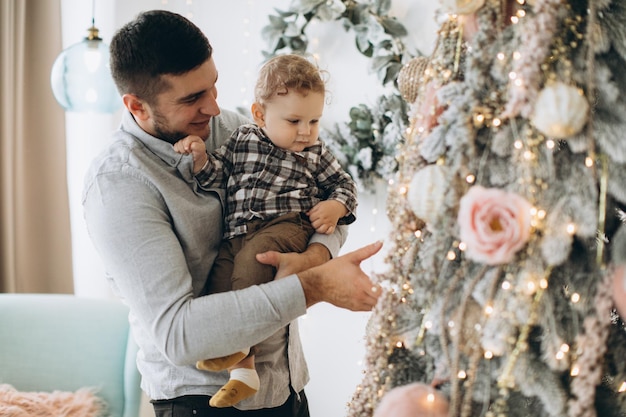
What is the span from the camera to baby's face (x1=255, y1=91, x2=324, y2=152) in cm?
179

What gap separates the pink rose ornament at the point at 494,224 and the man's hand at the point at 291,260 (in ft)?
2.03

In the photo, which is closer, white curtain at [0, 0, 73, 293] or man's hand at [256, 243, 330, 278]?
man's hand at [256, 243, 330, 278]

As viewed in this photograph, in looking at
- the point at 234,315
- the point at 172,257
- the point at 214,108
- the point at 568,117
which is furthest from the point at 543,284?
the point at 214,108

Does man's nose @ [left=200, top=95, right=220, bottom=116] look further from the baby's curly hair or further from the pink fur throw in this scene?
the pink fur throw

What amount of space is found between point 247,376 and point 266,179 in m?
0.48

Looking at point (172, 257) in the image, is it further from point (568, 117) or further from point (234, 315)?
point (568, 117)

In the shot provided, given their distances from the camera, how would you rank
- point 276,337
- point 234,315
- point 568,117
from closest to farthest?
point 568,117 → point 234,315 → point 276,337

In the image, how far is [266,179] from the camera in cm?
177

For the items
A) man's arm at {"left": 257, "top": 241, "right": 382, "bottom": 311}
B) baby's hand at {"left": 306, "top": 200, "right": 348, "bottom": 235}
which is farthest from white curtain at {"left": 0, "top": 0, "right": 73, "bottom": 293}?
man's arm at {"left": 257, "top": 241, "right": 382, "bottom": 311}

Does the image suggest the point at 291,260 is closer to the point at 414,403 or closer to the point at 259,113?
the point at 259,113

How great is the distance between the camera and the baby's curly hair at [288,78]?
179 cm

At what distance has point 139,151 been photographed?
5.26ft

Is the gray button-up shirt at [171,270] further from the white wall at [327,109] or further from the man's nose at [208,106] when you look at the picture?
the white wall at [327,109]

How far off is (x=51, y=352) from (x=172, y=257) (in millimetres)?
1446
